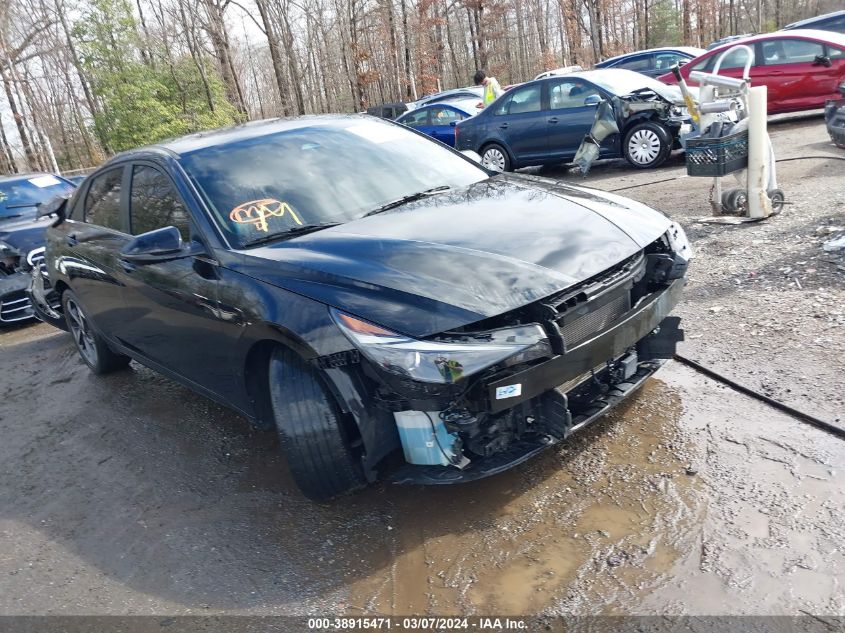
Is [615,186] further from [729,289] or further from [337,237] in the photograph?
[337,237]

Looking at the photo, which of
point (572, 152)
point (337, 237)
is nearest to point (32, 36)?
point (572, 152)

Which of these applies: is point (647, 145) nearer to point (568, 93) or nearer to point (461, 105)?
point (568, 93)

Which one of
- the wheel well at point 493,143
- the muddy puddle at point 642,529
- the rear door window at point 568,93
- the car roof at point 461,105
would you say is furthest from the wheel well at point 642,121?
the muddy puddle at point 642,529

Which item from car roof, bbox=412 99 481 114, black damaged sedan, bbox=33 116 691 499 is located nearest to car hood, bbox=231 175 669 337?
black damaged sedan, bbox=33 116 691 499

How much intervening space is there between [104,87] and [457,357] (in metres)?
21.1

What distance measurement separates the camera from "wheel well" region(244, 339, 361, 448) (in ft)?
10.2

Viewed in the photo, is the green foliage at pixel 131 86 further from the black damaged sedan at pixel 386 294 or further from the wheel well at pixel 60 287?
the black damaged sedan at pixel 386 294

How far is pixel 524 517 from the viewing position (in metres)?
3.01

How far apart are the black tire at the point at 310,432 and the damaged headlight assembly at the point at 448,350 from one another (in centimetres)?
41

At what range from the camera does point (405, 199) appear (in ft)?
12.8

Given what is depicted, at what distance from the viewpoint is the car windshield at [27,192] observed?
9352 mm

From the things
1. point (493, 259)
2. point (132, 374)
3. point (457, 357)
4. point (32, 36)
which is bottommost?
point (132, 374)

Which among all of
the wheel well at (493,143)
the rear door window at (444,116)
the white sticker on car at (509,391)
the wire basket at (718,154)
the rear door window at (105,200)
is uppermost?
the rear door window at (105,200)

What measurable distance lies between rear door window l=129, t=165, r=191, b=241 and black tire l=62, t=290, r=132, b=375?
1427 millimetres
